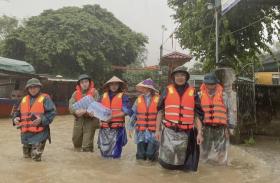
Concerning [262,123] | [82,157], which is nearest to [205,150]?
[82,157]

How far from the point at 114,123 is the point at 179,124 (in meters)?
1.71

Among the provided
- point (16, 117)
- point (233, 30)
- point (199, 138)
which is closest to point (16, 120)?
point (16, 117)

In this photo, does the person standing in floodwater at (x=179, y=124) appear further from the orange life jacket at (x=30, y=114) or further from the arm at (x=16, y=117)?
the arm at (x=16, y=117)

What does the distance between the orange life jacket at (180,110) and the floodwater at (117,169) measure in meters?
0.81

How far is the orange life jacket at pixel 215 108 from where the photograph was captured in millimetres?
7004

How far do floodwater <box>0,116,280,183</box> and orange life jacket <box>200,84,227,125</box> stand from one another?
0.82 metres

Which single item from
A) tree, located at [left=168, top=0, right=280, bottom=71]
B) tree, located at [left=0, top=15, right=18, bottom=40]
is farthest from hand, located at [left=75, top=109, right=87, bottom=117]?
tree, located at [left=0, top=15, right=18, bottom=40]

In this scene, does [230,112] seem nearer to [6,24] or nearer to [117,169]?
[117,169]

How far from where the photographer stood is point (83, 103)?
780cm

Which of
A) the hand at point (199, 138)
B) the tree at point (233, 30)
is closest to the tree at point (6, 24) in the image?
the tree at point (233, 30)

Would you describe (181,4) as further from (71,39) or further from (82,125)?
(71,39)

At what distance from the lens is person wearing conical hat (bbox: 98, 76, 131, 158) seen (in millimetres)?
7363

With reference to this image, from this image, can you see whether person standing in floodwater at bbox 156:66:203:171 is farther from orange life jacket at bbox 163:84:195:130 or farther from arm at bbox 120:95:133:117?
arm at bbox 120:95:133:117

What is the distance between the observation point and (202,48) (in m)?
12.0
